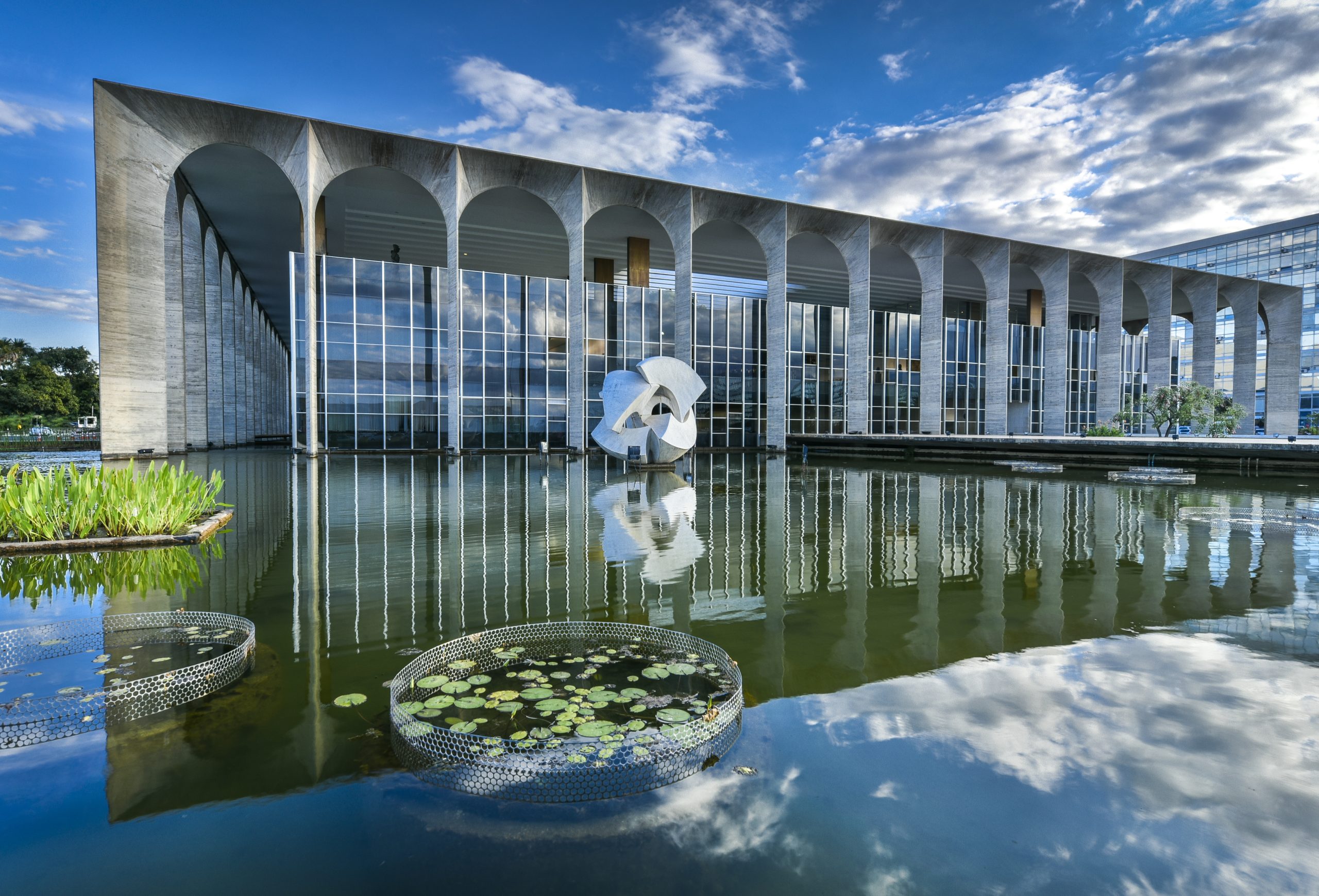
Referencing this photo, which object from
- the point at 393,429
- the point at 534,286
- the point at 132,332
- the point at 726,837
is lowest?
the point at 726,837

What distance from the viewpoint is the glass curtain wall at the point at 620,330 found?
35.8 metres

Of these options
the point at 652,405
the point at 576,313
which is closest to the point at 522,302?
the point at 576,313

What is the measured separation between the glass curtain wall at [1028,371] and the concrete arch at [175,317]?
51.2 meters

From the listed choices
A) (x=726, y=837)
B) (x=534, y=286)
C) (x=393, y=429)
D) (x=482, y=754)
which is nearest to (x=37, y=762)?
(x=482, y=754)

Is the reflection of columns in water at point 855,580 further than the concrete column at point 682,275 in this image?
No

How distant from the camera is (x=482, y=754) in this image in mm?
3160

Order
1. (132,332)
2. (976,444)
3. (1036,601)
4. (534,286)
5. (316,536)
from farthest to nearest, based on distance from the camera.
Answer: (534,286) < (976,444) < (132,332) < (316,536) < (1036,601)

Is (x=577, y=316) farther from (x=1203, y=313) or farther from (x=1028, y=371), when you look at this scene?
Answer: (x=1203, y=313)

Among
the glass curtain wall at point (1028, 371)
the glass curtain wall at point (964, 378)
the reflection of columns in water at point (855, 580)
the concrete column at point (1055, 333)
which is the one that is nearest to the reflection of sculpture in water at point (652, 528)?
the reflection of columns in water at point (855, 580)

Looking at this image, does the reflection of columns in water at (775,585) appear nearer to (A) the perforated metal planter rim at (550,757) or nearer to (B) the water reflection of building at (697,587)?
(B) the water reflection of building at (697,587)

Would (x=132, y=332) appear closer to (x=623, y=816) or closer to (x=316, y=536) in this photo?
(x=316, y=536)

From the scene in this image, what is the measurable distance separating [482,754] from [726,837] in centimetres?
126

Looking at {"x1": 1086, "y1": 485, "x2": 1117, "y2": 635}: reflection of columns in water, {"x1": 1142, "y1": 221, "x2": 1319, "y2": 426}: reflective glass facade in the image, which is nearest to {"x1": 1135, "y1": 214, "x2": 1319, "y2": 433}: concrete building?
{"x1": 1142, "y1": 221, "x2": 1319, "y2": 426}: reflective glass facade

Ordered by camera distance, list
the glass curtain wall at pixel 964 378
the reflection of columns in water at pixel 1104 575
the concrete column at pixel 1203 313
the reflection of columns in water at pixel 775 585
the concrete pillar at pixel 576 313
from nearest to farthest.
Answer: the reflection of columns in water at pixel 775 585 → the reflection of columns in water at pixel 1104 575 → the concrete pillar at pixel 576 313 → the glass curtain wall at pixel 964 378 → the concrete column at pixel 1203 313
